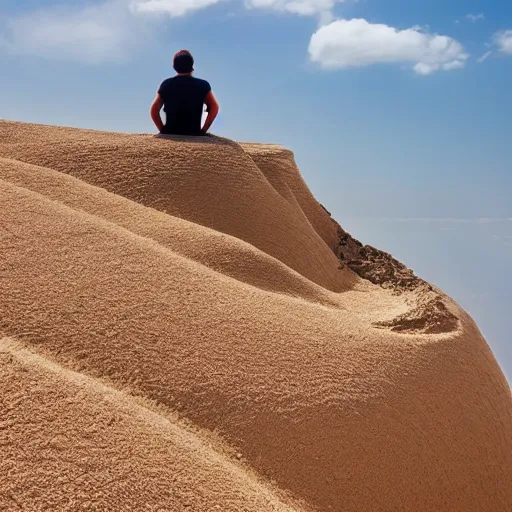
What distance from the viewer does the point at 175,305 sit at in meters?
3.94

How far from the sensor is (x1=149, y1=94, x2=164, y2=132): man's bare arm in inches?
285

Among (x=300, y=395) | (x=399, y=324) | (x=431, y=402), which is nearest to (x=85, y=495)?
(x=300, y=395)

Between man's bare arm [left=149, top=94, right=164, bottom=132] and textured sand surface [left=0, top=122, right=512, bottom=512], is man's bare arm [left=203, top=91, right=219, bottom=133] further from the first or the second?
textured sand surface [left=0, top=122, right=512, bottom=512]

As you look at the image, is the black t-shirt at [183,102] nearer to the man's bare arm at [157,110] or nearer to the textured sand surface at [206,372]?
the man's bare arm at [157,110]

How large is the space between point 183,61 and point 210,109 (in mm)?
541

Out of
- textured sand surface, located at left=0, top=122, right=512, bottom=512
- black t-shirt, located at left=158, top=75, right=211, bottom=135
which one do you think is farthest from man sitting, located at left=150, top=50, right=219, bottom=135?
textured sand surface, located at left=0, top=122, right=512, bottom=512

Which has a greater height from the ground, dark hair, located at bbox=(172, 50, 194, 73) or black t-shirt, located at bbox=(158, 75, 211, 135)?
dark hair, located at bbox=(172, 50, 194, 73)

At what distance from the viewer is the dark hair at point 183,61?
7.08m

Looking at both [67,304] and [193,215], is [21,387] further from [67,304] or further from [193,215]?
[193,215]

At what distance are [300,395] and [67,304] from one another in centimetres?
131

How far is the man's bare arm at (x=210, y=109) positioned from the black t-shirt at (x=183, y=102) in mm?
53

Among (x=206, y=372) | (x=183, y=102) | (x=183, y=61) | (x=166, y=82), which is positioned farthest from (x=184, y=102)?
(x=206, y=372)

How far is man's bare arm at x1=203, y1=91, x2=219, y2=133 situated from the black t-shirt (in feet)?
0.17

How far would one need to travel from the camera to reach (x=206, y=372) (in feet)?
11.5
